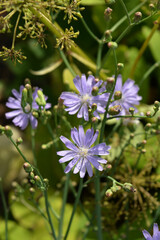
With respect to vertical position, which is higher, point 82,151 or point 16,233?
point 82,151

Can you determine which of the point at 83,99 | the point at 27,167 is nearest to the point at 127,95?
the point at 83,99

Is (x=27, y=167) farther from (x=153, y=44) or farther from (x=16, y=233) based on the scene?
(x=153, y=44)

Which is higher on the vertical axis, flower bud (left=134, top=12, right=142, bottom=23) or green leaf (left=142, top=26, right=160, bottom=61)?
flower bud (left=134, top=12, right=142, bottom=23)

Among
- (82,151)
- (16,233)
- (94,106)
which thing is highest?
(94,106)

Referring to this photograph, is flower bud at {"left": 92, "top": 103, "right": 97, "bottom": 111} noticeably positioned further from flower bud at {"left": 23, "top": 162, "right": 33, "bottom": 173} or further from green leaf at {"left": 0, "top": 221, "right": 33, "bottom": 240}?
green leaf at {"left": 0, "top": 221, "right": 33, "bottom": 240}

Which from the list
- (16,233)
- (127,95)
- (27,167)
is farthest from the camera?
(16,233)

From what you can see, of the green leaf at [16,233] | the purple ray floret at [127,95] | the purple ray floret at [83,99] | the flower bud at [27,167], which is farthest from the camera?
the green leaf at [16,233]

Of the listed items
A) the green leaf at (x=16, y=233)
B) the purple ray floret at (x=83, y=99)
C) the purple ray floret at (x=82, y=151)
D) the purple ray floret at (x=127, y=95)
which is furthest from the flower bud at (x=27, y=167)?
the green leaf at (x=16, y=233)

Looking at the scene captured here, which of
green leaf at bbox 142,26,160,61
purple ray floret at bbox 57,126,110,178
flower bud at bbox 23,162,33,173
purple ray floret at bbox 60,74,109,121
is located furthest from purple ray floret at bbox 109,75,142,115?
green leaf at bbox 142,26,160,61

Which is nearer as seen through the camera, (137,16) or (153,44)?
(137,16)

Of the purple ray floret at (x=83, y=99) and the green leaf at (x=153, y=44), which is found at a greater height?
the purple ray floret at (x=83, y=99)

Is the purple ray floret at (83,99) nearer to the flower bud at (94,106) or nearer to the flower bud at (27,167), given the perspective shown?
the flower bud at (94,106)
